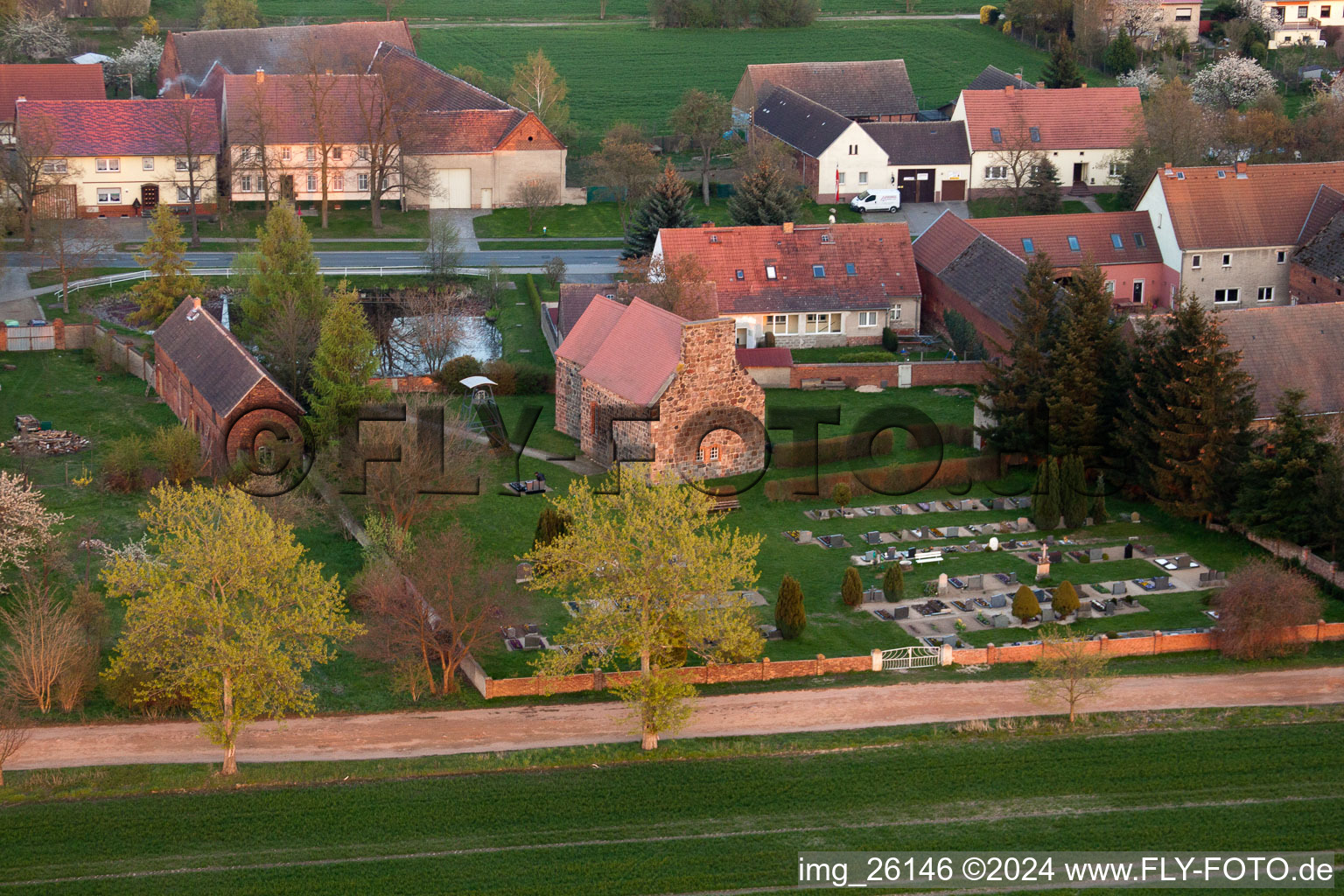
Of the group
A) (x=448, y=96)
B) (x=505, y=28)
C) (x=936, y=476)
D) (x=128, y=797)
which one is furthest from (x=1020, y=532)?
(x=505, y=28)

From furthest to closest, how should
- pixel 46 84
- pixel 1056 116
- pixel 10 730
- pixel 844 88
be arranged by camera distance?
pixel 844 88, pixel 46 84, pixel 1056 116, pixel 10 730

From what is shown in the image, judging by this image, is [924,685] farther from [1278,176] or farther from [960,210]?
[960,210]

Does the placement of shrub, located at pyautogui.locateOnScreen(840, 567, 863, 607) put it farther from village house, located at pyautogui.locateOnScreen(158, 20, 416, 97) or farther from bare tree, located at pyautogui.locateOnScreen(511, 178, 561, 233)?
village house, located at pyautogui.locateOnScreen(158, 20, 416, 97)

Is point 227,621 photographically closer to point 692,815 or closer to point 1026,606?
point 692,815

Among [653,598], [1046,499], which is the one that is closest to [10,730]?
[653,598]

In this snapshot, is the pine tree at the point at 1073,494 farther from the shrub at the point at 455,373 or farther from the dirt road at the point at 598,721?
the shrub at the point at 455,373

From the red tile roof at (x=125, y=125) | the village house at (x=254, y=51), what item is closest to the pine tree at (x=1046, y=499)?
the red tile roof at (x=125, y=125)
